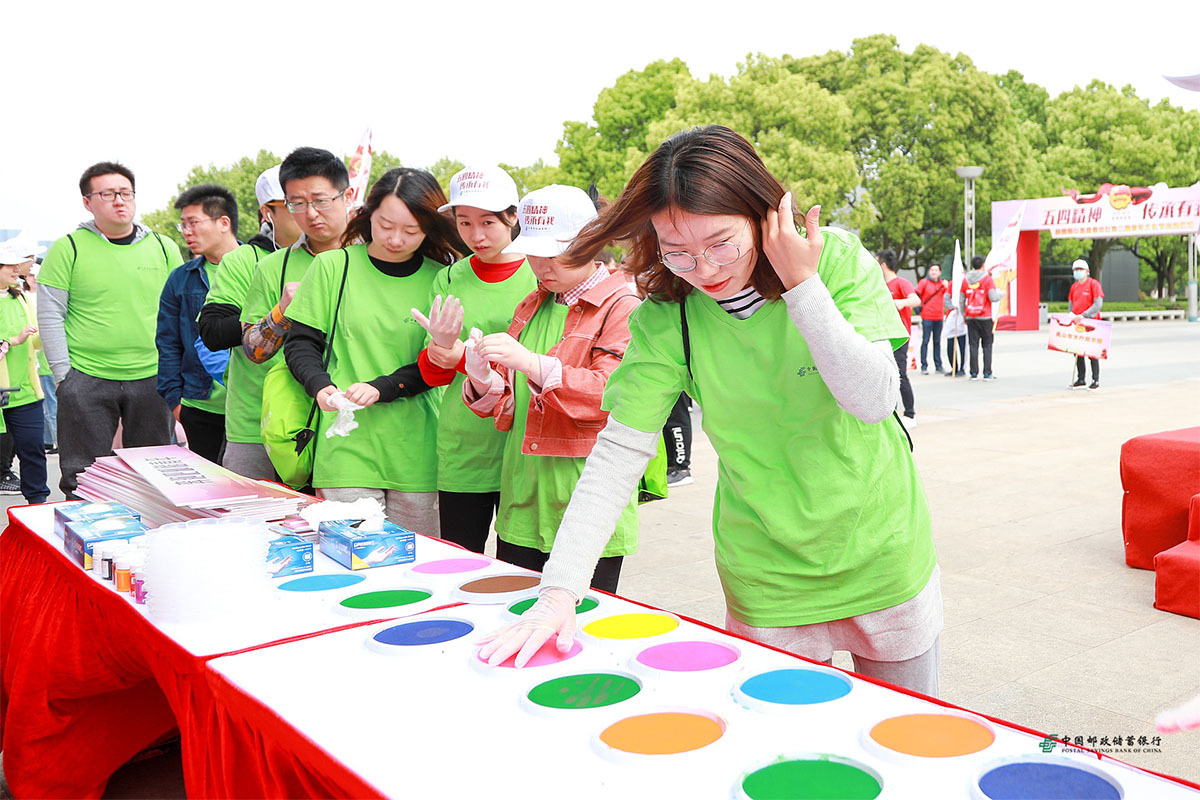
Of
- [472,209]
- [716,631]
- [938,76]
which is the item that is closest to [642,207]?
[716,631]

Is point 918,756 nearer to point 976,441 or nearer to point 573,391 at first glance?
point 573,391

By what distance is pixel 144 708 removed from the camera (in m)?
2.63

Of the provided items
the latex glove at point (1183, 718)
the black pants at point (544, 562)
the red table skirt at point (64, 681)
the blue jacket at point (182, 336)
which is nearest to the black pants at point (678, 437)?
the blue jacket at point (182, 336)

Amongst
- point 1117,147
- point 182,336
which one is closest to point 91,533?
point 182,336

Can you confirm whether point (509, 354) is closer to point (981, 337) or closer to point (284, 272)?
point (284, 272)

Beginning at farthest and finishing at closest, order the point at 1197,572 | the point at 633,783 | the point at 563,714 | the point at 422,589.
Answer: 1. the point at 1197,572
2. the point at 422,589
3. the point at 563,714
4. the point at 633,783

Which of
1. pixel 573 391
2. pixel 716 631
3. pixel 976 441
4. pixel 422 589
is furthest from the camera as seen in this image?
pixel 976 441

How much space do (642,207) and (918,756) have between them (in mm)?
873

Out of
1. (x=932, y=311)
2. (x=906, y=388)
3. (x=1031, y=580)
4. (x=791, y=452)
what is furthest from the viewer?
(x=932, y=311)

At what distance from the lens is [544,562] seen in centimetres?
252

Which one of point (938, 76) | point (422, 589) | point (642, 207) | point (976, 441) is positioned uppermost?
point (938, 76)

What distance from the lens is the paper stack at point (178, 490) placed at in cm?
229

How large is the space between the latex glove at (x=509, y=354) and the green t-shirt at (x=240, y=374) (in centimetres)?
129

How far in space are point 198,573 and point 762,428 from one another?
0.97 meters
